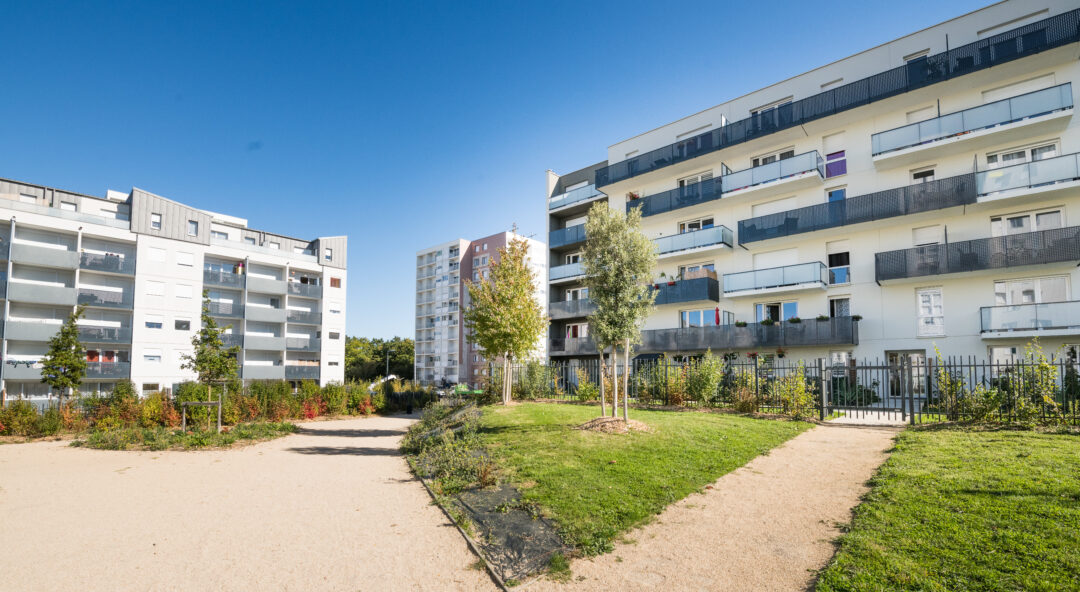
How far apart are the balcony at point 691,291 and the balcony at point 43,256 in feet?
124

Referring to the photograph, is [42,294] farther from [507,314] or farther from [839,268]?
[839,268]

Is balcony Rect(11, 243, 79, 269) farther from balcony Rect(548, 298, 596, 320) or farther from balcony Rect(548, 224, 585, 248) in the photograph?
→ balcony Rect(548, 298, 596, 320)

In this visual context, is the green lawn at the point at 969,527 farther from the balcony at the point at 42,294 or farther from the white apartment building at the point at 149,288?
the balcony at the point at 42,294

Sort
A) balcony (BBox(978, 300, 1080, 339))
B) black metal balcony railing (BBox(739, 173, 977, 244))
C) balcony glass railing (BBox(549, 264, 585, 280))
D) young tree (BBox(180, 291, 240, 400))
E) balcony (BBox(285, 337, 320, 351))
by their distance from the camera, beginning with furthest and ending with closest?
balcony (BBox(285, 337, 320, 351)) → balcony glass railing (BBox(549, 264, 585, 280)) → black metal balcony railing (BBox(739, 173, 977, 244)) → balcony (BBox(978, 300, 1080, 339)) → young tree (BBox(180, 291, 240, 400))

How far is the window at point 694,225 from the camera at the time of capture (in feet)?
101

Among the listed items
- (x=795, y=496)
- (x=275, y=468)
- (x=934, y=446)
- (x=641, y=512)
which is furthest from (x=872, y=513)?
(x=275, y=468)

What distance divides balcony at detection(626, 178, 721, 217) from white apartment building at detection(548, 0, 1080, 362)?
0.10 m

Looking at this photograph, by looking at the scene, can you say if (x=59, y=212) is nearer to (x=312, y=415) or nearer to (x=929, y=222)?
(x=312, y=415)

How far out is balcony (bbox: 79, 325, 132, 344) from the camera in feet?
114

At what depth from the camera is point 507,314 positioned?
789 inches

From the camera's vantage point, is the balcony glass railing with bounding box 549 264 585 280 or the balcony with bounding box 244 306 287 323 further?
the balcony with bounding box 244 306 287 323

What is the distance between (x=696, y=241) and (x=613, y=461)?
2191 cm

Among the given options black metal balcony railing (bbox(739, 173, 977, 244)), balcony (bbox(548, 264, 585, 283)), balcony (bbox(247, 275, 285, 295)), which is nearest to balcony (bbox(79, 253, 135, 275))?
balcony (bbox(247, 275, 285, 295))

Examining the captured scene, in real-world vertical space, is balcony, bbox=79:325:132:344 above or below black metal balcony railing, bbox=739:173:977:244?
below
